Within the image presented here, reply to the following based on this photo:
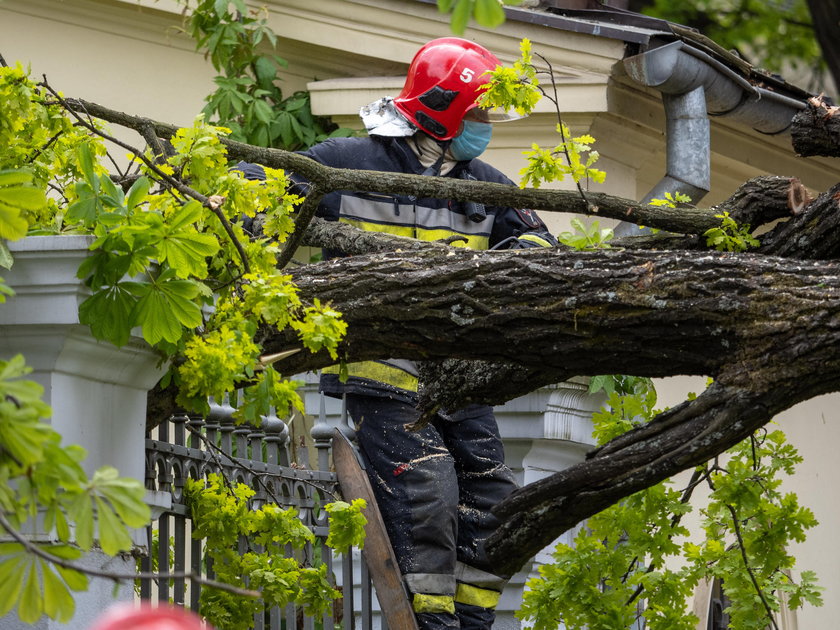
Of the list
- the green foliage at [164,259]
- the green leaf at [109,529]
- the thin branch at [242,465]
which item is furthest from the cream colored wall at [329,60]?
the green leaf at [109,529]

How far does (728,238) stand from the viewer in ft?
14.8

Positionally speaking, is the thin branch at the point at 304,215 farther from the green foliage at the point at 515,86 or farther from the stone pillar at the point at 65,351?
the stone pillar at the point at 65,351

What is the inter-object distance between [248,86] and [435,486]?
11.7ft

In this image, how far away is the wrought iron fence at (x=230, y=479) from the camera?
13.9ft

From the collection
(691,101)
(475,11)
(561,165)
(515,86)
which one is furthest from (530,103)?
(691,101)

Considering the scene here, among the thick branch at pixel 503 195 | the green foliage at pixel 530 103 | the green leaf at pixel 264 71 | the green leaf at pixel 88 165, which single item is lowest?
the green leaf at pixel 88 165

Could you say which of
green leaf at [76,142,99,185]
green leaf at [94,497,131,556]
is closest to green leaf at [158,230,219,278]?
green leaf at [76,142,99,185]

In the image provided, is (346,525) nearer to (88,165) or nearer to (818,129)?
(88,165)

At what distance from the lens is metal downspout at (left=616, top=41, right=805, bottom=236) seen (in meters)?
8.13

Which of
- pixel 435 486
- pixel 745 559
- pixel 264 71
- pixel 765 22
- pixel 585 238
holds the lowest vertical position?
pixel 745 559

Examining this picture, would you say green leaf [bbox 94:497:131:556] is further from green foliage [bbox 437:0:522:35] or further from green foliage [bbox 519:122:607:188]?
green foliage [bbox 519:122:607:188]

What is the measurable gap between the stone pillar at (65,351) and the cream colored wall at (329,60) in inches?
198

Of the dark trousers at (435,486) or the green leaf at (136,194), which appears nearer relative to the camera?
the green leaf at (136,194)

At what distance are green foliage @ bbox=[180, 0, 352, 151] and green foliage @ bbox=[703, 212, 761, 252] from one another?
3845 millimetres
